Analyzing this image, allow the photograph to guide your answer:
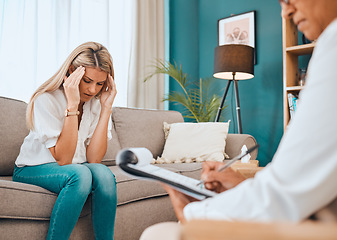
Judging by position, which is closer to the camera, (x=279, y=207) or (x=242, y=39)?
(x=279, y=207)

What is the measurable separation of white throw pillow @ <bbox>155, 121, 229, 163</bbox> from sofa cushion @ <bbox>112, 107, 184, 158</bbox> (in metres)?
0.10

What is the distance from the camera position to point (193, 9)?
4008mm

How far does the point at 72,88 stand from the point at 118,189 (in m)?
0.55

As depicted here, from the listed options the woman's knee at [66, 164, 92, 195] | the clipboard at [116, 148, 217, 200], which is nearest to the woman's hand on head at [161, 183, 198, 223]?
the clipboard at [116, 148, 217, 200]

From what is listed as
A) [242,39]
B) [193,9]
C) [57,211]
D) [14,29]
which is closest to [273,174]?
[57,211]

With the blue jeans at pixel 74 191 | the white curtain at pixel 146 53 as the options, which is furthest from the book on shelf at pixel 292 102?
the blue jeans at pixel 74 191

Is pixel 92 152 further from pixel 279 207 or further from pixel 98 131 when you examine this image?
pixel 279 207

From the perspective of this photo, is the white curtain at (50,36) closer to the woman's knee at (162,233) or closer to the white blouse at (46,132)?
A: the white blouse at (46,132)

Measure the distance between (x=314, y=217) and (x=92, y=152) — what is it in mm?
1331

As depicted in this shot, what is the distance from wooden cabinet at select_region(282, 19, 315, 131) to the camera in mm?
2855

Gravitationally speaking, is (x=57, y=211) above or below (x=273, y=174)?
below

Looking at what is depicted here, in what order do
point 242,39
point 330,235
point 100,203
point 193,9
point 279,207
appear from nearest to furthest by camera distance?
1. point 330,235
2. point 279,207
3. point 100,203
4. point 242,39
5. point 193,9

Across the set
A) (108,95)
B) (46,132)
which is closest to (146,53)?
(108,95)

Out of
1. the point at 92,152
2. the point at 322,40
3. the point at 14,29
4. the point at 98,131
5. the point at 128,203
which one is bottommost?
the point at 128,203
